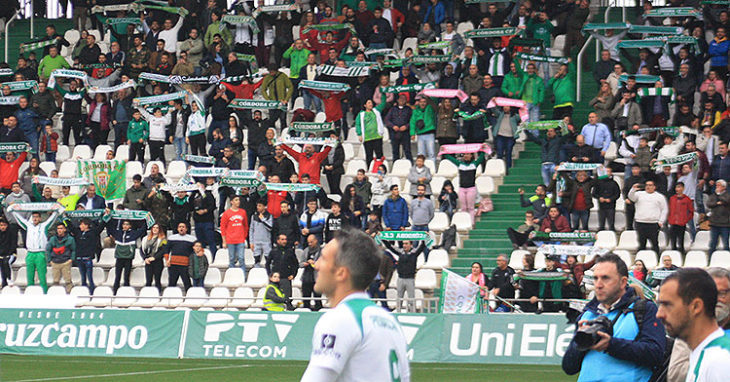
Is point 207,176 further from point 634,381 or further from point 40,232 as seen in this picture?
point 634,381

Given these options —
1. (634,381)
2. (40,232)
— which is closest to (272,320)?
(40,232)

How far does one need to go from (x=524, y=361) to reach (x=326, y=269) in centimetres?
1398

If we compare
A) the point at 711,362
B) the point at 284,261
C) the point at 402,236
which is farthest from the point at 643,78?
the point at 711,362

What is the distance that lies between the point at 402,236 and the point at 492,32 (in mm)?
6590

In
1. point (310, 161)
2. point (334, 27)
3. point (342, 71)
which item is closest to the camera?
point (310, 161)

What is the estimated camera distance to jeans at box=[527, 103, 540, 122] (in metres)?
25.5

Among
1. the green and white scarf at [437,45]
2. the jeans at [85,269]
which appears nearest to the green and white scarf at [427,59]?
the green and white scarf at [437,45]

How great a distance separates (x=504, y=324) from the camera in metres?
18.3

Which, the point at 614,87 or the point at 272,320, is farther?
the point at 614,87

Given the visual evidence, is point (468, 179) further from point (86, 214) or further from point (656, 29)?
point (86, 214)

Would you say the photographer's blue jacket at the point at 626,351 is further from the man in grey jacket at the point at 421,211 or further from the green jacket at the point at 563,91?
the green jacket at the point at 563,91

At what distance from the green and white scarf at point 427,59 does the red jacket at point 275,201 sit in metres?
4.88

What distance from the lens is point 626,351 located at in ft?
20.1

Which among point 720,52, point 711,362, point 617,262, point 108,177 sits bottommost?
point 108,177
